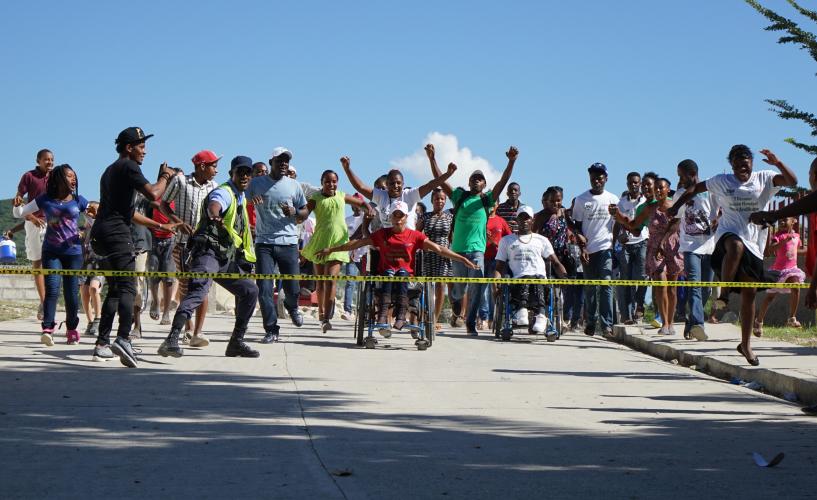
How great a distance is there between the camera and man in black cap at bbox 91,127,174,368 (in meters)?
10.1

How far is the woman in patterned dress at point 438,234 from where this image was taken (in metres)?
15.5

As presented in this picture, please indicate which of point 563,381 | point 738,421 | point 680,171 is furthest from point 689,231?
point 738,421

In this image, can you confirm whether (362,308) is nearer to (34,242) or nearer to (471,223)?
(471,223)

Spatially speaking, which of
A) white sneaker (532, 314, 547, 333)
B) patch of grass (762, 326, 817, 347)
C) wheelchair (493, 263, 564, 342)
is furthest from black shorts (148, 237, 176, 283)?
patch of grass (762, 326, 817, 347)

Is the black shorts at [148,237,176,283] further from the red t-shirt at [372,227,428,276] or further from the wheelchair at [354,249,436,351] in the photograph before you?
the red t-shirt at [372,227,428,276]

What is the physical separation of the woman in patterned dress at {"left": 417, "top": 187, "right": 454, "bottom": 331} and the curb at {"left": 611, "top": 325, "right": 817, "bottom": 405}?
2.39 meters

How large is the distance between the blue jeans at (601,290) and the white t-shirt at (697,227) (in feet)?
5.10

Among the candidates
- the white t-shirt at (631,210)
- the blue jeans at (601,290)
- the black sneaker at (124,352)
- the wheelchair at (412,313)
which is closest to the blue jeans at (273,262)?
the wheelchair at (412,313)

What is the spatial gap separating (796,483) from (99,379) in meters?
5.39

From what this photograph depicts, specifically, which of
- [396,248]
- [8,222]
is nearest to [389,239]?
[396,248]

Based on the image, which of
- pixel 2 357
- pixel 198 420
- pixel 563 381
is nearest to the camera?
pixel 198 420

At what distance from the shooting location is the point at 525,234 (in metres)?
15.3

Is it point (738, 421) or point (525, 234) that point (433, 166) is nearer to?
point (525, 234)

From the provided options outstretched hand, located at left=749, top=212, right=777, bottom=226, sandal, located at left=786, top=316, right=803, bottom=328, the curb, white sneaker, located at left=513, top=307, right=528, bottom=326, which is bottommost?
the curb
